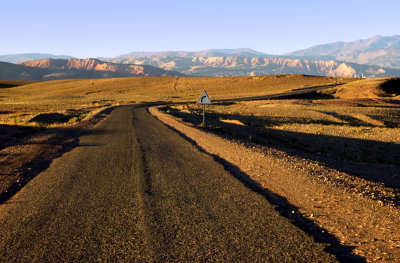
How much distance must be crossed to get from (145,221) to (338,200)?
3.85 metres

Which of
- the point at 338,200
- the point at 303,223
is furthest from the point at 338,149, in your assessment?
the point at 303,223

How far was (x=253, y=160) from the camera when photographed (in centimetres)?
1014

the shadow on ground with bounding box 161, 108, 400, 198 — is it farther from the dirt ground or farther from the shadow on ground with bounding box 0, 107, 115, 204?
the shadow on ground with bounding box 0, 107, 115, 204

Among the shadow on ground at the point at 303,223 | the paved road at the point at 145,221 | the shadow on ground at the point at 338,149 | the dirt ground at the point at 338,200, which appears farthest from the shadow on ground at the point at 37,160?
the shadow on ground at the point at 338,149

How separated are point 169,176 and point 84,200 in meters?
2.42

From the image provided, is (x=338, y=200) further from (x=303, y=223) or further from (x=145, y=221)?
(x=145, y=221)

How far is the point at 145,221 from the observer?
5.26 m

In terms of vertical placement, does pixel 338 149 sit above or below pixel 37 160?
below

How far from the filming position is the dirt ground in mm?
4480

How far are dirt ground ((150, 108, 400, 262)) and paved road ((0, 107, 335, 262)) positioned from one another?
0.65m

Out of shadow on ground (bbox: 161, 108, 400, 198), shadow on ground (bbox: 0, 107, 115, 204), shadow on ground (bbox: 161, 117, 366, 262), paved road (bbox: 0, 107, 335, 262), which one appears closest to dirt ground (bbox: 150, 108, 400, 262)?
shadow on ground (bbox: 161, 117, 366, 262)

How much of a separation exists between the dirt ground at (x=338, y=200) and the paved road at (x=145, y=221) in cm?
65

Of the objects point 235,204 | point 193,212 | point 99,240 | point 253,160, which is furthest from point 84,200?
point 253,160

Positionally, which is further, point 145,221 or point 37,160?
point 37,160
